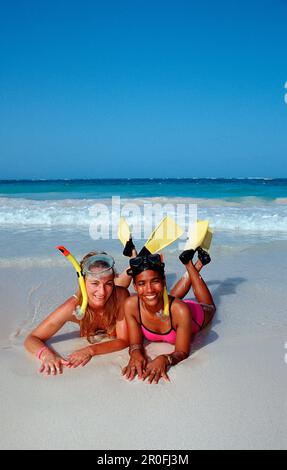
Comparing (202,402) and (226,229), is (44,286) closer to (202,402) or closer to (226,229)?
(202,402)

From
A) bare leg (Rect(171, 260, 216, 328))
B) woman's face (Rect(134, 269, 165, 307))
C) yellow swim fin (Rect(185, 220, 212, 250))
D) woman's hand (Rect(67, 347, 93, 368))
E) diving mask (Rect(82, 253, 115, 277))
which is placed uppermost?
yellow swim fin (Rect(185, 220, 212, 250))

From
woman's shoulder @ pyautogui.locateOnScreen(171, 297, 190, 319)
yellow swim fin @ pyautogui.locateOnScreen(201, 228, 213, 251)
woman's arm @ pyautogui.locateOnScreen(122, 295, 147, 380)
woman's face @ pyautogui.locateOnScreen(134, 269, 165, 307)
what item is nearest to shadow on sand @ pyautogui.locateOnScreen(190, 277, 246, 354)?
woman's shoulder @ pyautogui.locateOnScreen(171, 297, 190, 319)

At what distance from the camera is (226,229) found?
10.6 meters

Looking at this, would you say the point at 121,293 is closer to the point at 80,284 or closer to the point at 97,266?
the point at 97,266

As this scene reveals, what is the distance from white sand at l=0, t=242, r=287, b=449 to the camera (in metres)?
2.47

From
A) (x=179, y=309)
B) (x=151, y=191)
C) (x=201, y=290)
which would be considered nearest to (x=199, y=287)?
(x=201, y=290)

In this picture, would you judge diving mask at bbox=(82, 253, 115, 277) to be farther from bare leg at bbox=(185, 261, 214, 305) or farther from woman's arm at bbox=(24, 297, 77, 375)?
bare leg at bbox=(185, 261, 214, 305)

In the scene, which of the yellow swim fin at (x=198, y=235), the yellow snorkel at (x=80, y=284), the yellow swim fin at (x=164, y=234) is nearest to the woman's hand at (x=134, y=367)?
the yellow snorkel at (x=80, y=284)

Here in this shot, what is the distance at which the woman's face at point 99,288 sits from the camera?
363 centimetres

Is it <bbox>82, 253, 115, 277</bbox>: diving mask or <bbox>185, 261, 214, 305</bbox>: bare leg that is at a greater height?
<bbox>82, 253, 115, 277</bbox>: diving mask

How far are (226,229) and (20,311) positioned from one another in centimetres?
689

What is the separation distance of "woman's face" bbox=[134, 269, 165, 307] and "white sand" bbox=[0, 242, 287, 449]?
0.50m

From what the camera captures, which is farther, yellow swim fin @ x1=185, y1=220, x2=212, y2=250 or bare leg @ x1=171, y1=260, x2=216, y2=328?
yellow swim fin @ x1=185, y1=220, x2=212, y2=250
